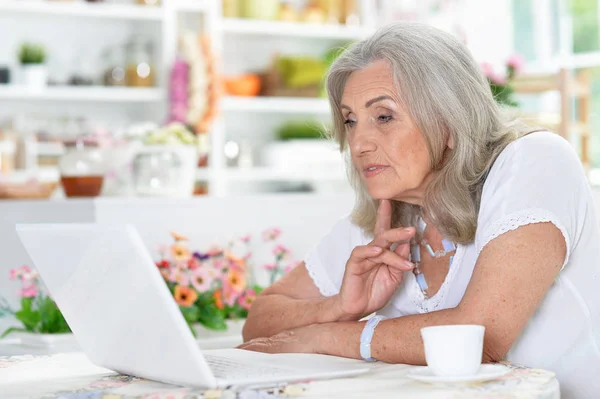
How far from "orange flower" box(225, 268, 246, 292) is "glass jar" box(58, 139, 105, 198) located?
0.71 m

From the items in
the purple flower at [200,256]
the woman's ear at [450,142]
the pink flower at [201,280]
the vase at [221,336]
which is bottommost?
the vase at [221,336]

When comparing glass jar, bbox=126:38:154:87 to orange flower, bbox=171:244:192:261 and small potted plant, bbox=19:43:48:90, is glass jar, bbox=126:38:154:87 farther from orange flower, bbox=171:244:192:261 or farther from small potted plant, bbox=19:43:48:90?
orange flower, bbox=171:244:192:261

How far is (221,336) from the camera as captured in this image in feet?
7.04

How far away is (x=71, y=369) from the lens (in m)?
1.38

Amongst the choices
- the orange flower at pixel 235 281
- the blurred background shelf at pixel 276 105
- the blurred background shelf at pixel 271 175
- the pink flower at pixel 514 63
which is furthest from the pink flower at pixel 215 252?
the blurred background shelf at pixel 276 105

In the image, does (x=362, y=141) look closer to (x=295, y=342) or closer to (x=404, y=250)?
(x=404, y=250)

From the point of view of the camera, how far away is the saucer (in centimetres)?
108

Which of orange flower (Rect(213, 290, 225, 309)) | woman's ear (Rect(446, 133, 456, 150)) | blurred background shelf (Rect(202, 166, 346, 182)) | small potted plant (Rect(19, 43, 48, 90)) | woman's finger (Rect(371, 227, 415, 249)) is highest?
small potted plant (Rect(19, 43, 48, 90))

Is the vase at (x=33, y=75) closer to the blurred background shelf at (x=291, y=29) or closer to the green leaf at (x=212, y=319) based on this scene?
the blurred background shelf at (x=291, y=29)

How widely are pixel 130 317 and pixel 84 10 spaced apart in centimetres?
437

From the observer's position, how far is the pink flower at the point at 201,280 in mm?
2223

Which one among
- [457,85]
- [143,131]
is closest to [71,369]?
[457,85]

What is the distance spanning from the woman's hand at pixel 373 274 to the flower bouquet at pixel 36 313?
0.80 meters

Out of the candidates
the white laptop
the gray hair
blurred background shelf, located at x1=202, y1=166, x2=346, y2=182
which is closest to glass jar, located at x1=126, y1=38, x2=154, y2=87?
blurred background shelf, located at x1=202, y1=166, x2=346, y2=182
